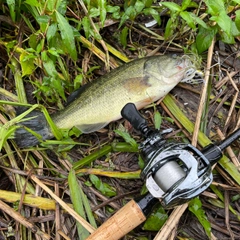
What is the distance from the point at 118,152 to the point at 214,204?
90 cm

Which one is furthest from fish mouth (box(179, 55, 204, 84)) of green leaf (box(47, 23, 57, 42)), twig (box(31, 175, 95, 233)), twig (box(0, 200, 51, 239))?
twig (box(0, 200, 51, 239))

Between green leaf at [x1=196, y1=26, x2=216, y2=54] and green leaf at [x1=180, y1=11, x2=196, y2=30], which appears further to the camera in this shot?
green leaf at [x1=196, y1=26, x2=216, y2=54]

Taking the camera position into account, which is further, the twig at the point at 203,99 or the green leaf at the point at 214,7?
the twig at the point at 203,99

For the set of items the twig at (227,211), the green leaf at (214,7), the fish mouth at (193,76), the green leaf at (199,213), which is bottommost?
the twig at (227,211)

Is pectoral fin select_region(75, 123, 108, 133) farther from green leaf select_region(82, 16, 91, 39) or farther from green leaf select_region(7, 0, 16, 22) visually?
green leaf select_region(7, 0, 16, 22)

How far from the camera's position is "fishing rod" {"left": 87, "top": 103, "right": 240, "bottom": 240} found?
241cm

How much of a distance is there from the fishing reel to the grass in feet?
1.62

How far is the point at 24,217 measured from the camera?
307 centimetres

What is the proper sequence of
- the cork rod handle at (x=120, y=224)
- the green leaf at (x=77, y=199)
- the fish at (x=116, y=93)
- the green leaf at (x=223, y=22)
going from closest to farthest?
the cork rod handle at (x=120, y=224)
the green leaf at (x=223, y=22)
the green leaf at (x=77, y=199)
the fish at (x=116, y=93)

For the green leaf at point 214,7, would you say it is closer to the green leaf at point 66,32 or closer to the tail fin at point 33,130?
the green leaf at point 66,32

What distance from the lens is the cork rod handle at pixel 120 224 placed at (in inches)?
104

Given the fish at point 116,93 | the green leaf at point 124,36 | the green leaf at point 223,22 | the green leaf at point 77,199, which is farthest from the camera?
the green leaf at point 124,36

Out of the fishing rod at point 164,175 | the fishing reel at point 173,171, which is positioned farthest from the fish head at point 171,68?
the fishing reel at point 173,171

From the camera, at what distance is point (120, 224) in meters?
2.67
